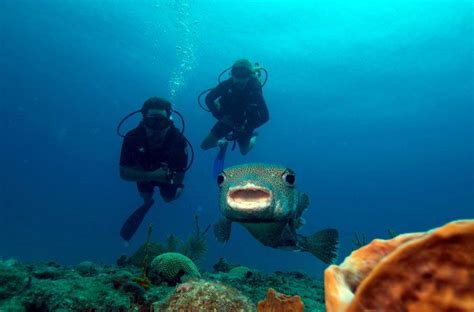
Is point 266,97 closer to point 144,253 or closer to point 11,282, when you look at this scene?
point 144,253

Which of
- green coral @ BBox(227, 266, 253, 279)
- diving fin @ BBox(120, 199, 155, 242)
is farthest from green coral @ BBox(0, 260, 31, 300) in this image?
diving fin @ BBox(120, 199, 155, 242)

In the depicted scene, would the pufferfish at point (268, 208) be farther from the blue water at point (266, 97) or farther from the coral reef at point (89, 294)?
the blue water at point (266, 97)

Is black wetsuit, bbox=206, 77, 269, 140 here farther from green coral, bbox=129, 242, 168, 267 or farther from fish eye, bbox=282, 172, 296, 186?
fish eye, bbox=282, 172, 296, 186

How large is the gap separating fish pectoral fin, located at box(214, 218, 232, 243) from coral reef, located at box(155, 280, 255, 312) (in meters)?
1.82

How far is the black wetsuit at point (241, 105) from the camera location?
13336 mm

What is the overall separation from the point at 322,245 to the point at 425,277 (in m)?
4.01

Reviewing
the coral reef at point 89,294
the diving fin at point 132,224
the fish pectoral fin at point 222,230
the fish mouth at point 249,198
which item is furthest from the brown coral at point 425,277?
the diving fin at point 132,224

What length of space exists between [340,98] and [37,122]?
94.0 m

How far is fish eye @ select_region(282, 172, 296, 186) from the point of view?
4.35 m

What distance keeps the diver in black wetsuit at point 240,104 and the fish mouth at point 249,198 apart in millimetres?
9613

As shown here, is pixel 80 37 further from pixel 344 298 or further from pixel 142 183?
pixel 344 298

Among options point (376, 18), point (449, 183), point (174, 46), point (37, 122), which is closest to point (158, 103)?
point (376, 18)

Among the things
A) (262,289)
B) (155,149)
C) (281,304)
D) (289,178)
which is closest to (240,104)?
(155,149)

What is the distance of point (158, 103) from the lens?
9.80 meters
